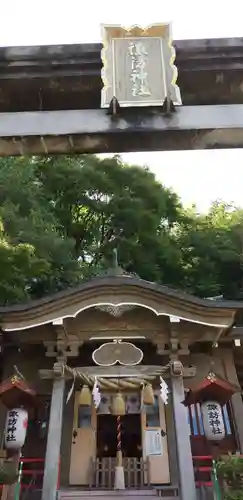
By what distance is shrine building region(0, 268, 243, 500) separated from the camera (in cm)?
943

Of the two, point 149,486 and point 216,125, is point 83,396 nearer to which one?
point 149,486

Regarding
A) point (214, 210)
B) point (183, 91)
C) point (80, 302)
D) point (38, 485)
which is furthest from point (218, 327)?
point (214, 210)

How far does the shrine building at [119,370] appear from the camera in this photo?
9.43 metres

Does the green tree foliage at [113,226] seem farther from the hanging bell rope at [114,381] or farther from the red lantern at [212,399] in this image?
the red lantern at [212,399]

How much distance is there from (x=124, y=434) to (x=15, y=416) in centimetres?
484

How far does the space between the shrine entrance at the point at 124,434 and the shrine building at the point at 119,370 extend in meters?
2.04

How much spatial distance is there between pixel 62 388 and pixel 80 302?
1839mm

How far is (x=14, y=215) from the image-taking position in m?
17.3

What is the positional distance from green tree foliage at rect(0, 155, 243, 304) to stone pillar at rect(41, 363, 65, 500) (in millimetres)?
8081

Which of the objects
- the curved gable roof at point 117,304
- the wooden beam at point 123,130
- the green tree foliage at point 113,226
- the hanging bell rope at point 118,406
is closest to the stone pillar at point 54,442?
the hanging bell rope at point 118,406

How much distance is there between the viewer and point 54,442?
27.9ft

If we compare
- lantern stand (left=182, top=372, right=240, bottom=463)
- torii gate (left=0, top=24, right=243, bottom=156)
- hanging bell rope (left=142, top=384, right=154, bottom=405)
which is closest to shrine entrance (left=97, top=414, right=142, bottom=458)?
hanging bell rope (left=142, top=384, right=154, bottom=405)

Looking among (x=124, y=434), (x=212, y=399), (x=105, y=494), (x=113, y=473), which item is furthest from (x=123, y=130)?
(x=124, y=434)

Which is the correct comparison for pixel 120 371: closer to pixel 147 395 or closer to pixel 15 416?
pixel 147 395
